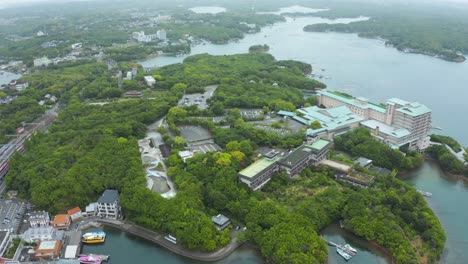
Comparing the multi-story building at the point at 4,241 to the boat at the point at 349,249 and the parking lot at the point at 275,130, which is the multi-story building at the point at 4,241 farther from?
the parking lot at the point at 275,130

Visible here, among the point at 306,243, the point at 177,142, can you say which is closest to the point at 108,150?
the point at 177,142

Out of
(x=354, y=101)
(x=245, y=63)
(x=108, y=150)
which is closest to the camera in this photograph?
(x=108, y=150)

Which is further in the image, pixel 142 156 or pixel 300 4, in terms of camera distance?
pixel 300 4

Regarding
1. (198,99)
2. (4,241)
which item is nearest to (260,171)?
(4,241)

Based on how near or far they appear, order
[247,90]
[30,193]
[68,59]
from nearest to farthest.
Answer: [30,193]
[247,90]
[68,59]

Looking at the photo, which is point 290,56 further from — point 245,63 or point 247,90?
point 247,90

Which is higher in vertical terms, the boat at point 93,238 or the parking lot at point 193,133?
the parking lot at point 193,133

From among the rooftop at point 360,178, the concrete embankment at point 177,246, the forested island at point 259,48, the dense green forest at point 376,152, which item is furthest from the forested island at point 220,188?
the forested island at point 259,48
